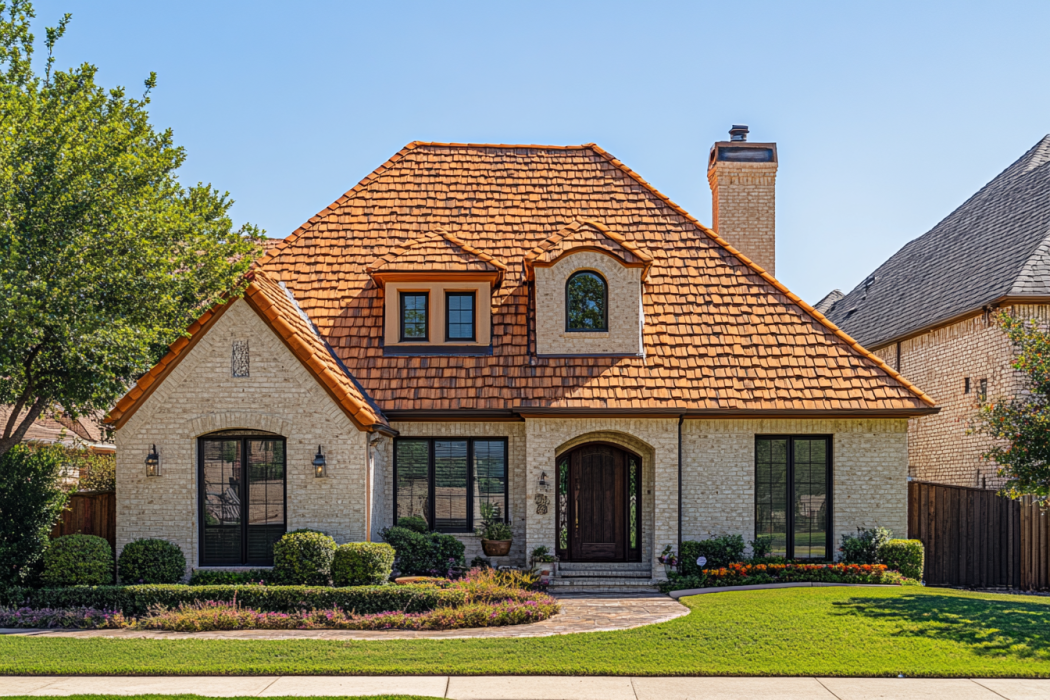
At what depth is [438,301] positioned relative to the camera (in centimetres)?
Answer: 1802

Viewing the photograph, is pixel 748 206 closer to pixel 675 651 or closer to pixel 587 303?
pixel 587 303

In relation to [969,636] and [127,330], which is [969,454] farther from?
[127,330]

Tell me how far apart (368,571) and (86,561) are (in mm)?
4678

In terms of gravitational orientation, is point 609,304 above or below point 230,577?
above

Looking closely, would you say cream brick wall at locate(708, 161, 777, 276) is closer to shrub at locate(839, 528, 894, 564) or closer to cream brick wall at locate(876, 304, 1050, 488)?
cream brick wall at locate(876, 304, 1050, 488)

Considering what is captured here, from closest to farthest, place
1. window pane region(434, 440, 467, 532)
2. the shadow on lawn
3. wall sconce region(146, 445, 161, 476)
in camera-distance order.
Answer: the shadow on lawn → wall sconce region(146, 445, 161, 476) → window pane region(434, 440, 467, 532)

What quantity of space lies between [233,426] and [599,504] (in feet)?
24.2

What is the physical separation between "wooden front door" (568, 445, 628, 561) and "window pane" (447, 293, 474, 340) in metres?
3.41

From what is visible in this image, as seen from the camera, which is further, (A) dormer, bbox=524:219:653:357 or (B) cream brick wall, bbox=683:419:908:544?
(A) dormer, bbox=524:219:653:357

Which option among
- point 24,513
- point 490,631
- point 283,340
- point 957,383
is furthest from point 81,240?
point 957,383

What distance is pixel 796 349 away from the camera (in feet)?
58.6

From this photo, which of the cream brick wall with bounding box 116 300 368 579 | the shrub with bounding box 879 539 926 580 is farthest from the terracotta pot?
the shrub with bounding box 879 539 926 580

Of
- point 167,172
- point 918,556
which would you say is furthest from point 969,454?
point 167,172

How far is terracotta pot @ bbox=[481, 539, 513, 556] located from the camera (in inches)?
664
